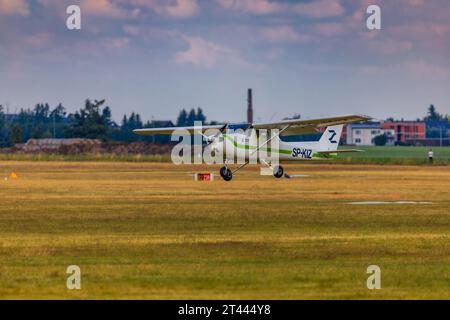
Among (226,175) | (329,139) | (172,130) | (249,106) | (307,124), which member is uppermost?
(249,106)

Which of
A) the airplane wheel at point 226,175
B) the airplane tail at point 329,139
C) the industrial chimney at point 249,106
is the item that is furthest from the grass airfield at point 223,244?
the industrial chimney at point 249,106

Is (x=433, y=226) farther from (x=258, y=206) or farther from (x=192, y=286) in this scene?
(x=192, y=286)

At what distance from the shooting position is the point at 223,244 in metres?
23.2

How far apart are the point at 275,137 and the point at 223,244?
32883 millimetres

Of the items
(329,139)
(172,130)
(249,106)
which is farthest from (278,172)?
(249,106)

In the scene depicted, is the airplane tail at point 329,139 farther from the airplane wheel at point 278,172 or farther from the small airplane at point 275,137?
the airplane wheel at point 278,172

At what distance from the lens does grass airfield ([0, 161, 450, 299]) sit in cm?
1770

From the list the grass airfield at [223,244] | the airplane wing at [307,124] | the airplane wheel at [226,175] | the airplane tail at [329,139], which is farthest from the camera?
the airplane tail at [329,139]

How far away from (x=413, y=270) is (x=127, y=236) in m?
7.42

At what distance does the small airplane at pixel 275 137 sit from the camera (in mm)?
52688

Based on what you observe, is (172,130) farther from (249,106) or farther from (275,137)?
(249,106)

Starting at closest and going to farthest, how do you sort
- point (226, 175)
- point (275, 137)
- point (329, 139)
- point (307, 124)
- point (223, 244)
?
point (223, 244) < point (226, 175) < point (307, 124) < point (275, 137) < point (329, 139)
